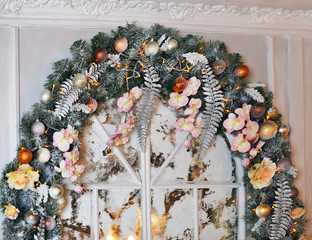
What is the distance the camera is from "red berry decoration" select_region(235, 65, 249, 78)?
2348 mm

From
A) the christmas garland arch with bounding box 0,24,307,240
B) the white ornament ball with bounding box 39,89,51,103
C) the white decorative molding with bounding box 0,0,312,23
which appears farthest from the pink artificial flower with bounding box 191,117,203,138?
the white ornament ball with bounding box 39,89,51,103

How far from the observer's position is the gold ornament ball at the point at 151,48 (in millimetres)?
2168

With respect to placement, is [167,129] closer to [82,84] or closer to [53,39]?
[82,84]

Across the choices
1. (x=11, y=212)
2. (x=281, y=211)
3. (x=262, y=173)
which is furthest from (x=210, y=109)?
(x=11, y=212)

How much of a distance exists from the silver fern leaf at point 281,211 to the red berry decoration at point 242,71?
628mm

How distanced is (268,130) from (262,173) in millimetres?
242

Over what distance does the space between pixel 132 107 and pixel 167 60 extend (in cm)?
32

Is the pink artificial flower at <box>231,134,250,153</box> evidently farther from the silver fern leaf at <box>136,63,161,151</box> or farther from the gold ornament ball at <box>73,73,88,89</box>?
the gold ornament ball at <box>73,73,88,89</box>

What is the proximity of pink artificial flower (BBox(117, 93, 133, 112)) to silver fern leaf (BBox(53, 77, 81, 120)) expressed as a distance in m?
0.22

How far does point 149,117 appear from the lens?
7.27ft

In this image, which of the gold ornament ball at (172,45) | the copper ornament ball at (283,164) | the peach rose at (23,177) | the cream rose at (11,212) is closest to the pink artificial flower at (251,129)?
the copper ornament ball at (283,164)

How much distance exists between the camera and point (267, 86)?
2512 mm

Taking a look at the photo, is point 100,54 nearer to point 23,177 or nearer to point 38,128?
point 38,128

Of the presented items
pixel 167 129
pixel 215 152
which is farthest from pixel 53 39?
pixel 215 152
